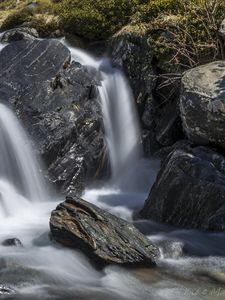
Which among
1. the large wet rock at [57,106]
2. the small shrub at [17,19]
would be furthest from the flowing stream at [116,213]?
the small shrub at [17,19]

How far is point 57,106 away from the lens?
14.8 meters

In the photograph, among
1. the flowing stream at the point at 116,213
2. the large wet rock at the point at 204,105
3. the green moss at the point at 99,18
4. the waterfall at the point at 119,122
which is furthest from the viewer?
the green moss at the point at 99,18

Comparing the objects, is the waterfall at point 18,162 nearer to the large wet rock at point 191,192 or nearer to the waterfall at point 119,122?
the waterfall at point 119,122

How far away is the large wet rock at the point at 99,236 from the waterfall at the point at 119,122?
567 cm

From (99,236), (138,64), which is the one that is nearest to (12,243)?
(99,236)

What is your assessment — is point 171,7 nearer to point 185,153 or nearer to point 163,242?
point 185,153

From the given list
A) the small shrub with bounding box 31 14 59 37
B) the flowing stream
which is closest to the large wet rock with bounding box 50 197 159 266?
the flowing stream

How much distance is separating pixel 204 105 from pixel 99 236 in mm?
4530

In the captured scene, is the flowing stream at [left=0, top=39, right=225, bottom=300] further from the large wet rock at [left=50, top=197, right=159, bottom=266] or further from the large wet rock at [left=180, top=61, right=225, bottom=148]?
the large wet rock at [left=180, top=61, right=225, bottom=148]

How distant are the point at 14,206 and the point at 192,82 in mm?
5504

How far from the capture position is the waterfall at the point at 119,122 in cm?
1628

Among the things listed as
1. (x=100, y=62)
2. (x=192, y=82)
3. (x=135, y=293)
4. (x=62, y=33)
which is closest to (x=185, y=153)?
(x=192, y=82)

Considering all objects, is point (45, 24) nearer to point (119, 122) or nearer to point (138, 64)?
point (138, 64)

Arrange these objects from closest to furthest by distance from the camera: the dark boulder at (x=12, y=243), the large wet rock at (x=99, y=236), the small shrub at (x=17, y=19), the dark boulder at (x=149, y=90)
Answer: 1. the large wet rock at (x=99, y=236)
2. the dark boulder at (x=12, y=243)
3. the dark boulder at (x=149, y=90)
4. the small shrub at (x=17, y=19)
